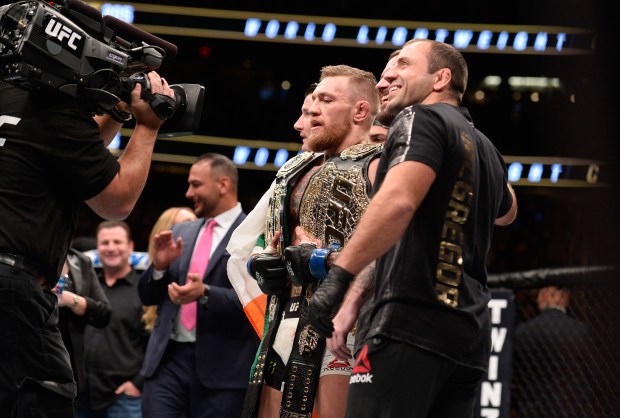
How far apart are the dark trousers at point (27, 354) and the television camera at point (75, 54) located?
52 centimetres

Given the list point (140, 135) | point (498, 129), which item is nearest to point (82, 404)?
point (140, 135)

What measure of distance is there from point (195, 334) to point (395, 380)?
2.52 m

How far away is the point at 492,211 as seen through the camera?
246 centimetres

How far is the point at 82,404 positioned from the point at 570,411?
2780 mm

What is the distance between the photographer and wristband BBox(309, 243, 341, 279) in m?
2.83

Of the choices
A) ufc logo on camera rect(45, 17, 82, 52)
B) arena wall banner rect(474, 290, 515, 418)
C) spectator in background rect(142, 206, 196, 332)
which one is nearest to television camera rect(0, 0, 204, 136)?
ufc logo on camera rect(45, 17, 82, 52)

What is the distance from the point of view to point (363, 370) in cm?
226

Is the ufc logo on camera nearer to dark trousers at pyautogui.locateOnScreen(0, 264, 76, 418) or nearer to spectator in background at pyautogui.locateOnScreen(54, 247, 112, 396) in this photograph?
dark trousers at pyautogui.locateOnScreen(0, 264, 76, 418)

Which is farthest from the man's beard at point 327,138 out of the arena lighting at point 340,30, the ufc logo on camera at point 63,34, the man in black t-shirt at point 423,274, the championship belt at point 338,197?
the arena lighting at point 340,30

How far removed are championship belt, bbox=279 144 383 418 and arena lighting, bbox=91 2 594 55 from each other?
6.34 metres

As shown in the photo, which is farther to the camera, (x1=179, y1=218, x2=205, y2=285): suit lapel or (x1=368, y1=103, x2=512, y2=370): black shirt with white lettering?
(x1=179, y1=218, x2=205, y2=285): suit lapel

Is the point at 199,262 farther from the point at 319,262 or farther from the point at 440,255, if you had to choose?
the point at 440,255

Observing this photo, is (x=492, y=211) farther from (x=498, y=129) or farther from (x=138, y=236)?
(x=138, y=236)

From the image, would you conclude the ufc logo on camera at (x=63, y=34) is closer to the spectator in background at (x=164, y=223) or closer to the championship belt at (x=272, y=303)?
the championship belt at (x=272, y=303)
